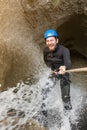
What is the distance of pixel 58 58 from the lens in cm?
505

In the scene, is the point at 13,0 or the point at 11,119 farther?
the point at 13,0

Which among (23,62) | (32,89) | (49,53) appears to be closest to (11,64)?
(23,62)

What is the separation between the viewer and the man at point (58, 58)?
4781mm

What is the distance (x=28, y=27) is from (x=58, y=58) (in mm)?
1675

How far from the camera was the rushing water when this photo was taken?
5.17 meters

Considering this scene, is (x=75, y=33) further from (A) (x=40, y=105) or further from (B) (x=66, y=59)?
(B) (x=66, y=59)

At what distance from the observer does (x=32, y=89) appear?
6.38 meters

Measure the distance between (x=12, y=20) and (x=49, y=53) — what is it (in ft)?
5.27

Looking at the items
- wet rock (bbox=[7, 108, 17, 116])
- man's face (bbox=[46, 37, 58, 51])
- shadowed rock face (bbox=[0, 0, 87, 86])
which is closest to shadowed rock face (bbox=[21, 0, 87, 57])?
shadowed rock face (bbox=[0, 0, 87, 86])

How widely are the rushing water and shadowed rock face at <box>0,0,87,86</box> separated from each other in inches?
11.7

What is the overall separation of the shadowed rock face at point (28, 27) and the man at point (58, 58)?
114cm

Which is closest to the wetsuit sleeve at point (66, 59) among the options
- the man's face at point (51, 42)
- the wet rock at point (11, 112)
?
the man's face at point (51, 42)

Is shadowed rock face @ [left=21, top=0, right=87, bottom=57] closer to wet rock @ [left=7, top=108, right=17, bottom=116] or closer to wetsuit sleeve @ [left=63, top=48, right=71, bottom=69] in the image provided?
wetsuit sleeve @ [left=63, top=48, right=71, bottom=69]

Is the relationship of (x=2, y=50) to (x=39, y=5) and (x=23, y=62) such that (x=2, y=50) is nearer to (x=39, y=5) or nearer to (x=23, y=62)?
(x=23, y=62)
